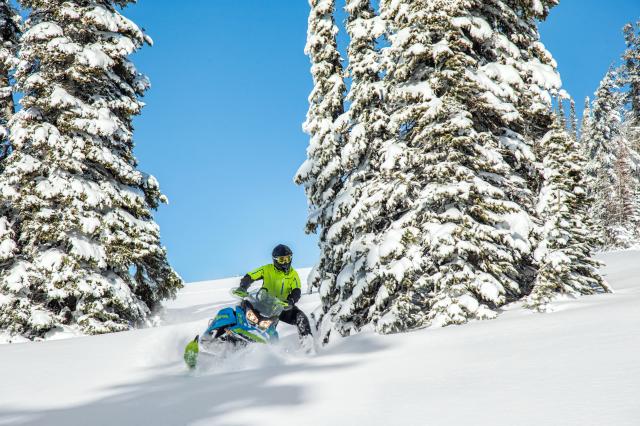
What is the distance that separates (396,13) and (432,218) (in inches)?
250

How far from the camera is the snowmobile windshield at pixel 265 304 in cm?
902

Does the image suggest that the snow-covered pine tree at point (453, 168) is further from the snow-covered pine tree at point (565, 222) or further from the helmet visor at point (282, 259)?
the helmet visor at point (282, 259)

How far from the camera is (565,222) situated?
12.4 m

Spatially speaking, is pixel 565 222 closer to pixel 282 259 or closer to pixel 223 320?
pixel 282 259

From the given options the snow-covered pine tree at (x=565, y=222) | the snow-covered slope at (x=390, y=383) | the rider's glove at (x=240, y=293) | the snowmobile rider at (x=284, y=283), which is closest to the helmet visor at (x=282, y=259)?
the snowmobile rider at (x=284, y=283)

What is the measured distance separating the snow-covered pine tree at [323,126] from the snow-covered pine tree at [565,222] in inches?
255

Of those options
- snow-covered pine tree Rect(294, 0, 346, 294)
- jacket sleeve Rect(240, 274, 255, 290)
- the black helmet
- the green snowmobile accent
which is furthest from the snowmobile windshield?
snow-covered pine tree Rect(294, 0, 346, 294)

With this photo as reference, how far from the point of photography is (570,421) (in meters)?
3.28

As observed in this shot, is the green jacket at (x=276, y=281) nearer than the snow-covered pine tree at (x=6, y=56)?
Yes

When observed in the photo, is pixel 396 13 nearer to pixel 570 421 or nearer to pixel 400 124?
pixel 400 124

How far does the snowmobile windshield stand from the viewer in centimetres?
902

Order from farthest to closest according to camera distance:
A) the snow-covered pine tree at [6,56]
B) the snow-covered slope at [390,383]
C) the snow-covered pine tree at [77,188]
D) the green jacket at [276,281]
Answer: the snow-covered pine tree at [6,56] < the snow-covered pine tree at [77,188] < the green jacket at [276,281] < the snow-covered slope at [390,383]

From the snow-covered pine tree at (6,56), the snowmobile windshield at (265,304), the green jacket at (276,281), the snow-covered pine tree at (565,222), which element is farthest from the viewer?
the snow-covered pine tree at (6,56)

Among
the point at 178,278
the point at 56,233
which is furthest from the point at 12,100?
the point at 178,278
